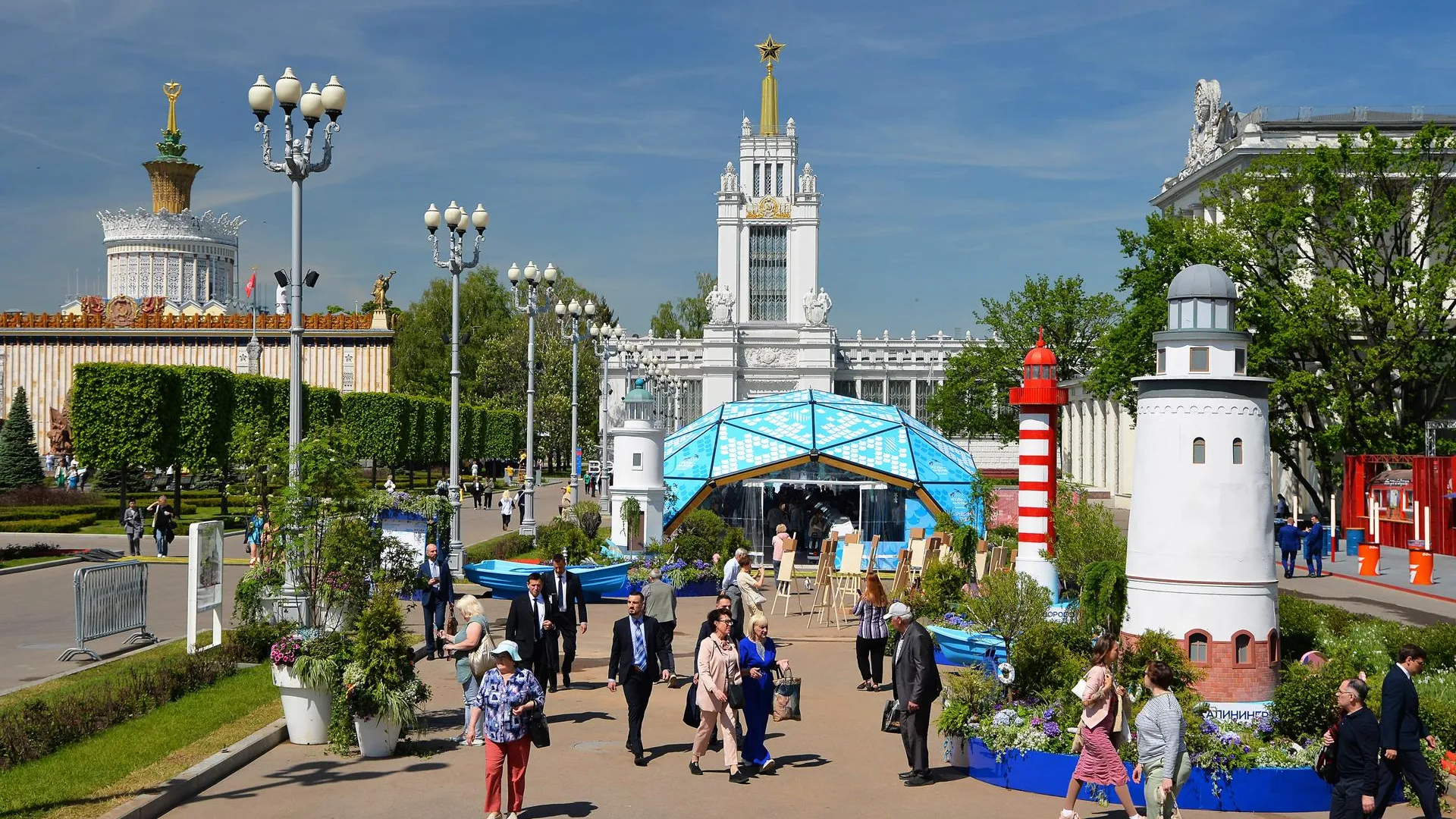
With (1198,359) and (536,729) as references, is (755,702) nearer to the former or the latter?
(536,729)

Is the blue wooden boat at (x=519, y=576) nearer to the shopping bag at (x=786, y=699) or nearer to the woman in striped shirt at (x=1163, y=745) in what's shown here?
the shopping bag at (x=786, y=699)

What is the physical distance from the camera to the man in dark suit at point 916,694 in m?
12.0

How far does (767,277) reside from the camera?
12575 centimetres

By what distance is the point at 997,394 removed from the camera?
235 feet

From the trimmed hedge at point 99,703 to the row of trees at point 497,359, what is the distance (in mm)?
71611

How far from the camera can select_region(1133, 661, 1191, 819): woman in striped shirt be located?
32.7ft

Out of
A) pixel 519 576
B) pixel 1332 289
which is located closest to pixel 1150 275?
pixel 1332 289

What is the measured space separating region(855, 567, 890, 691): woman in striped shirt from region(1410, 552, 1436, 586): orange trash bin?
56.3 feet

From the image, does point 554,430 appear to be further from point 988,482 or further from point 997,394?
point 988,482

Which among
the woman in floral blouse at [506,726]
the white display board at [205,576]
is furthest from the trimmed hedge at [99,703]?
the woman in floral blouse at [506,726]

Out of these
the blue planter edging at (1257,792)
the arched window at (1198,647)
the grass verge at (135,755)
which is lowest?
the blue planter edging at (1257,792)

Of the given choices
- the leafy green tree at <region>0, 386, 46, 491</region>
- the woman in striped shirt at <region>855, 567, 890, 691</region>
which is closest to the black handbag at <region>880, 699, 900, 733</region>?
the woman in striped shirt at <region>855, 567, 890, 691</region>

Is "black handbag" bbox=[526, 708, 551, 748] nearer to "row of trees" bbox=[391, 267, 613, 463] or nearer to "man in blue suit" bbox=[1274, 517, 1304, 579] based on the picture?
"man in blue suit" bbox=[1274, 517, 1304, 579]

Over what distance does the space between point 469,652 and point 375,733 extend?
1.11 meters
